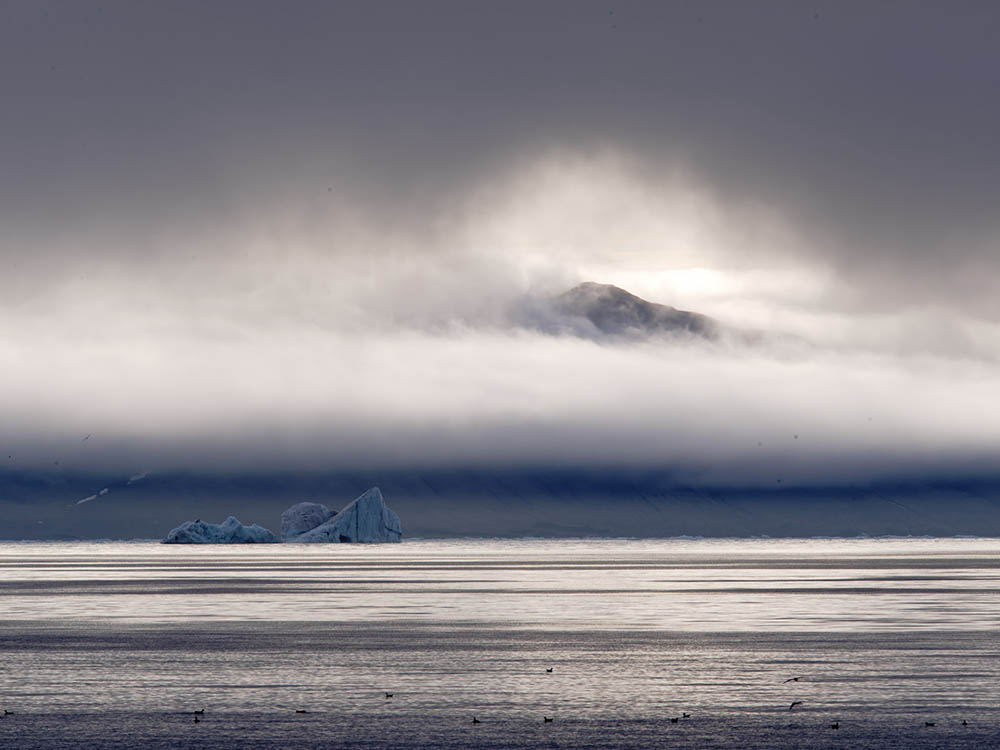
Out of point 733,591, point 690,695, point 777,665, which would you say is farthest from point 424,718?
point 733,591

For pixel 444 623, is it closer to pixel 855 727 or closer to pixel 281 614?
pixel 281 614

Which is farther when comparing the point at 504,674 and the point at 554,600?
the point at 554,600

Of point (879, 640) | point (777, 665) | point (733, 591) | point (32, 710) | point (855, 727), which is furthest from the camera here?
point (733, 591)

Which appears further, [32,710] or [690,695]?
[690,695]

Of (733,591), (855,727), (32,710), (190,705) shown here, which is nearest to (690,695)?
(855,727)

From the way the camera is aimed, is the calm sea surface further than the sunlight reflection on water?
No

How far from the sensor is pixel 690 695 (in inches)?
1694

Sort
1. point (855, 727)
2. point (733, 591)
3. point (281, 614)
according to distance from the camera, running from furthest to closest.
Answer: point (733, 591) → point (281, 614) → point (855, 727)

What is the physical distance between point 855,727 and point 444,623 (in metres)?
40.4

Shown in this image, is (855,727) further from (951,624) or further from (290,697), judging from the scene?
(951,624)

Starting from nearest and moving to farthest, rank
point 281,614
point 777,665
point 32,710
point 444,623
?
point 32,710 → point 777,665 → point 444,623 → point 281,614

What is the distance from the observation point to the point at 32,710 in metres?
40.1

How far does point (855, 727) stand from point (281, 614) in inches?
2031

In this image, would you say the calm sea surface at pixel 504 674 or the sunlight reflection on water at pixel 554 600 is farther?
the sunlight reflection on water at pixel 554 600
